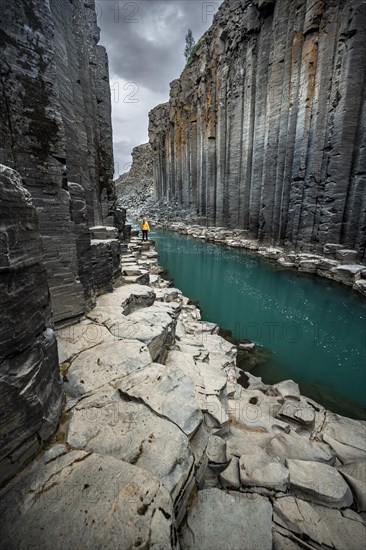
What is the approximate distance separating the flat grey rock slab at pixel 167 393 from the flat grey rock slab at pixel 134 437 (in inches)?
3.5

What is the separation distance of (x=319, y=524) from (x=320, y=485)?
385 mm

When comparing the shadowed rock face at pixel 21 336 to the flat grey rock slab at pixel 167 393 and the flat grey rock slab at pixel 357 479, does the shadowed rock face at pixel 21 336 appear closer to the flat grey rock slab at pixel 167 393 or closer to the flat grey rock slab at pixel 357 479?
the flat grey rock slab at pixel 167 393

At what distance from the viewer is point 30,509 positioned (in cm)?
152

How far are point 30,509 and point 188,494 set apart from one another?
1.14 m

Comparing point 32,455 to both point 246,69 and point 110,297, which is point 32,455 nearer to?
point 110,297

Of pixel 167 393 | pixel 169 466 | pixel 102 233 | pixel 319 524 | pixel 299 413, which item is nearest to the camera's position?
pixel 169 466

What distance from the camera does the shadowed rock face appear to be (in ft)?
5.36

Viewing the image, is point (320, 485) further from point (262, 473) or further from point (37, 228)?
point (37, 228)

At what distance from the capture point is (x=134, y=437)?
6.87 feet

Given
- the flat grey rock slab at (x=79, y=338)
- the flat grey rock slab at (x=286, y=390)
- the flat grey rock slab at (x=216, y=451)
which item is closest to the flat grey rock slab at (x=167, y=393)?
the flat grey rock slab at (x=216, y=451)

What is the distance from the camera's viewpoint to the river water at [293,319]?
5.72 m

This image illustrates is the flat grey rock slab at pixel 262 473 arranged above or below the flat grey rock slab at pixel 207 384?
below

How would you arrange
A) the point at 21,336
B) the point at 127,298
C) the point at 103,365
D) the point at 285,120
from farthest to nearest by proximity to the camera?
the point at 285,120 < the point at 127,298 < the point at 103,365 < the point at 21,336

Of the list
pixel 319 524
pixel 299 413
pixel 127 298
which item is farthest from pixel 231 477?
pixel 127 298
